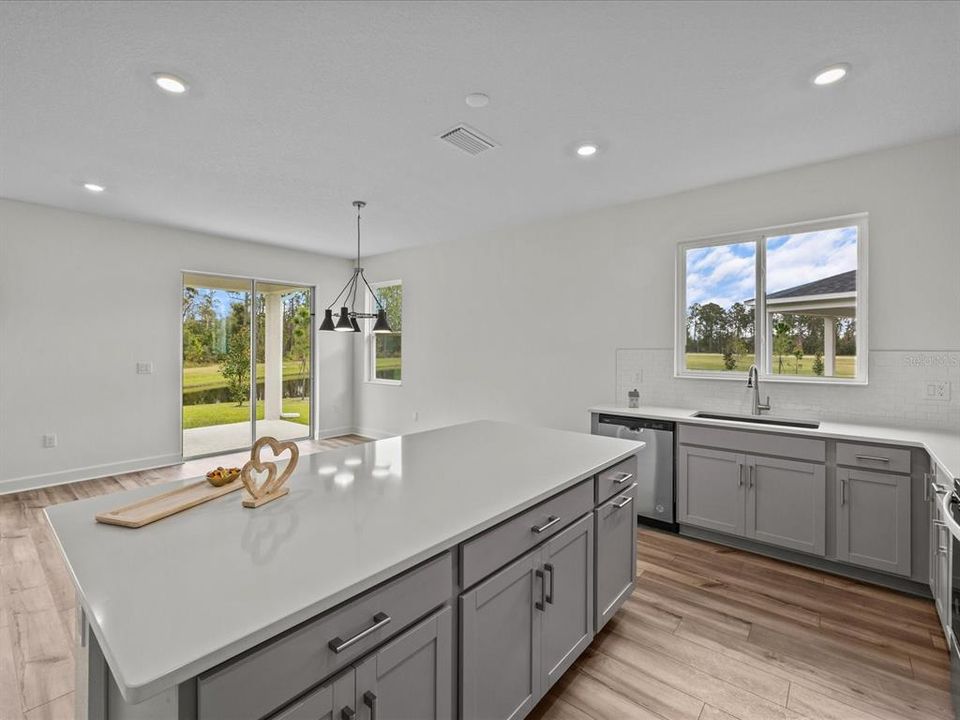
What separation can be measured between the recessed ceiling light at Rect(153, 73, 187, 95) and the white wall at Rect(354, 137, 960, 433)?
3.01 meters

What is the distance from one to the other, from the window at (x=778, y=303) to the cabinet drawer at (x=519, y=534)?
256cm

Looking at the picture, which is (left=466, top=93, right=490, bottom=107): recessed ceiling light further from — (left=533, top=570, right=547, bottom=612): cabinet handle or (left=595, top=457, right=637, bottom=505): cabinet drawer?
(left=533, top=570, right=547, bottom=612): cabinet handle

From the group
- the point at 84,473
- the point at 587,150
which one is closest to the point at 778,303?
the point at 587,150

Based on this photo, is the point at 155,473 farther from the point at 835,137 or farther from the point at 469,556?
the point at 835,137

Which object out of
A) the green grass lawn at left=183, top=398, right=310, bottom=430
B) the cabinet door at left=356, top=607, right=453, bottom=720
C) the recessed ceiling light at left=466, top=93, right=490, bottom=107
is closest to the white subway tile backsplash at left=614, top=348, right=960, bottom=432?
the recessed ceiling light at left=466, top=93, right=490, bottom=107

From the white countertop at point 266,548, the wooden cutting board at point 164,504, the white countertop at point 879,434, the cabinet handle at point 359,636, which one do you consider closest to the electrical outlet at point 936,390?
the white countertop at point 879,434

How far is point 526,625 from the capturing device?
1.57 metres

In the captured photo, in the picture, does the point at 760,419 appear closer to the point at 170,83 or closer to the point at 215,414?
the point at 170,83

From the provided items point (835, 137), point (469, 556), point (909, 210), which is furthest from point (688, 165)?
point (469, 556)

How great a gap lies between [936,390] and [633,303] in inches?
83.7

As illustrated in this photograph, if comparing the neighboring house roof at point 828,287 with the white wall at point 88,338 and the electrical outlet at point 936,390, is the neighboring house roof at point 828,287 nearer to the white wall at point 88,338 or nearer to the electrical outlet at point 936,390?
the electrical outlet at point 936,390

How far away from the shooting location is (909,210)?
311cm

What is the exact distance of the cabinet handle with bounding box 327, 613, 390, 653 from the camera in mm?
952

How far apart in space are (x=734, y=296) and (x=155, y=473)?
5.95 metres
